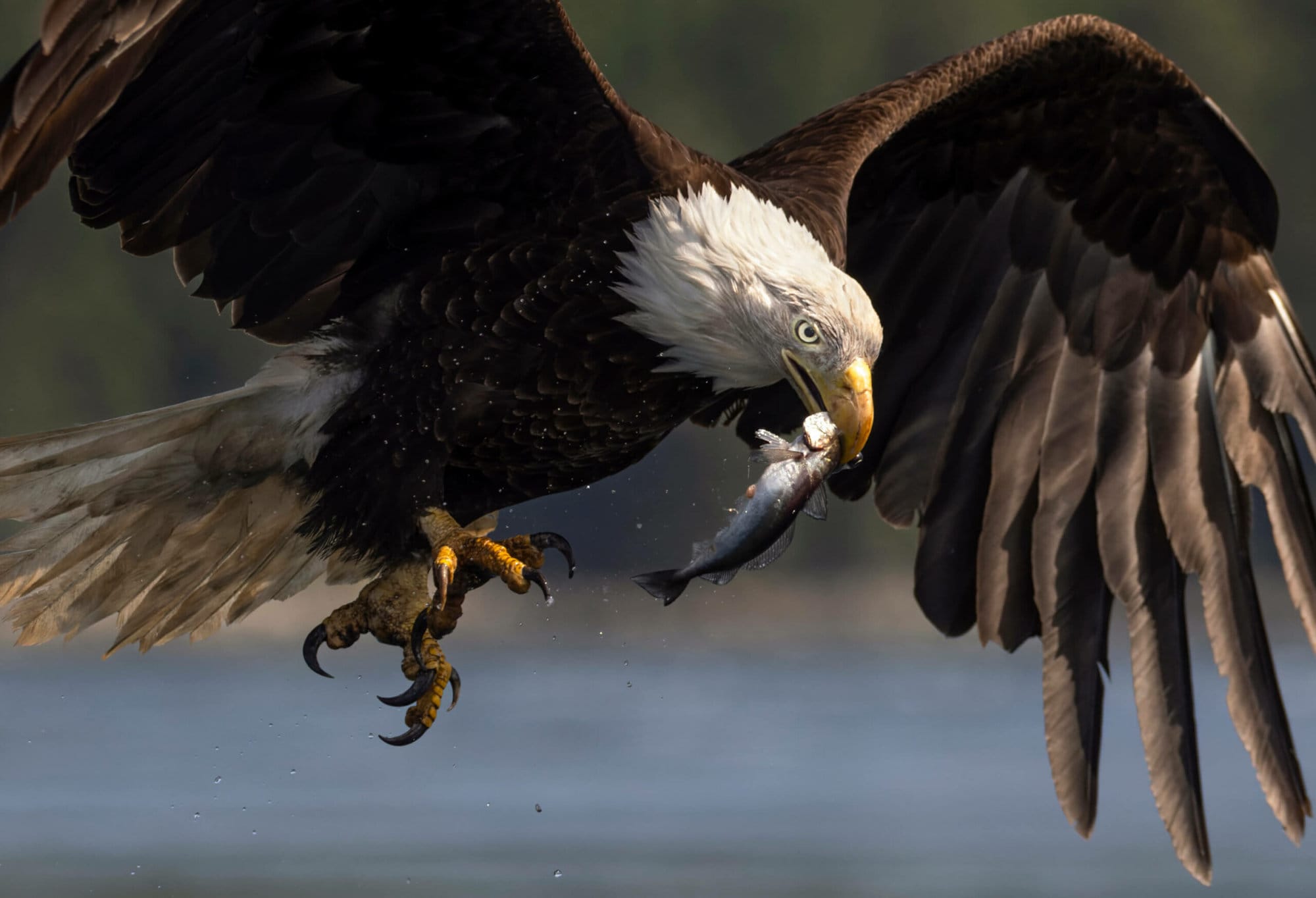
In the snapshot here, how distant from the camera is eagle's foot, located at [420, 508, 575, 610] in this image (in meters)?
3.76

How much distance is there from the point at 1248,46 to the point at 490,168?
12926 mm

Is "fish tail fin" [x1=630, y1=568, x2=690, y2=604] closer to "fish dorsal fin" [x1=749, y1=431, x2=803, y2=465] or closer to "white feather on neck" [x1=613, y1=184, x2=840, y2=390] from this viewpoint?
"fish dorsal fin" [x1=749, y1=431, x2=803, y2=465]

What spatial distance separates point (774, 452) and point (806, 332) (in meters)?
0.28

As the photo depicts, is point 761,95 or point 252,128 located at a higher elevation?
point 252,128

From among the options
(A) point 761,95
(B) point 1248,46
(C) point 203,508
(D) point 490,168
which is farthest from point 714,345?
(B) point 1248,46

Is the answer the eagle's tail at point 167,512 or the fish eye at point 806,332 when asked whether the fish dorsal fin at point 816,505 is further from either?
the eagle's tail at point 167,512

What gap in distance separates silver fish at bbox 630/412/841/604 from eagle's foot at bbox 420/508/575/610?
485 millimetres

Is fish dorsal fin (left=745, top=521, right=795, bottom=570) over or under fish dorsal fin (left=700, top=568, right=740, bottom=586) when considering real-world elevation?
under

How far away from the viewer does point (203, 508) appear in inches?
160

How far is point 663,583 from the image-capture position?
317 centimetres

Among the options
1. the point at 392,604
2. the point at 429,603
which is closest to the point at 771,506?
the point at 429,603

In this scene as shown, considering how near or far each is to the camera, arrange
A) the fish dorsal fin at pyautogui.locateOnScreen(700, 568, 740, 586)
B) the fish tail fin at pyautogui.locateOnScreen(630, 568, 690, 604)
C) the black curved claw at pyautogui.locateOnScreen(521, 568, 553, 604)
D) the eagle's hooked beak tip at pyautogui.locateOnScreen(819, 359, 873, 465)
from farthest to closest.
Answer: the black curved claw at pyautogui.locateOnScreen(521, 568, 553, 604) → the eagle's hooked beak tip at pyautogui.locateOnScreen(819, 359, 873, 465) → the fish dorsal fin at pyautogui.locateOnScreen(700, 568, 740, 586) → the fish tail fin at pyautogui.locateOnScreen(630, 568, 690, 604)

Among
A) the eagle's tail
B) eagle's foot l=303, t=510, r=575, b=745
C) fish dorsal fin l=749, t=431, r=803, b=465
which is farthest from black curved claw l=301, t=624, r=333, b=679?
fish dorsal fin l=749, t=431, r=803, b=465

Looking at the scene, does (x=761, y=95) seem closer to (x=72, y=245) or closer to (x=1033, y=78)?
(x=72, y=245)
